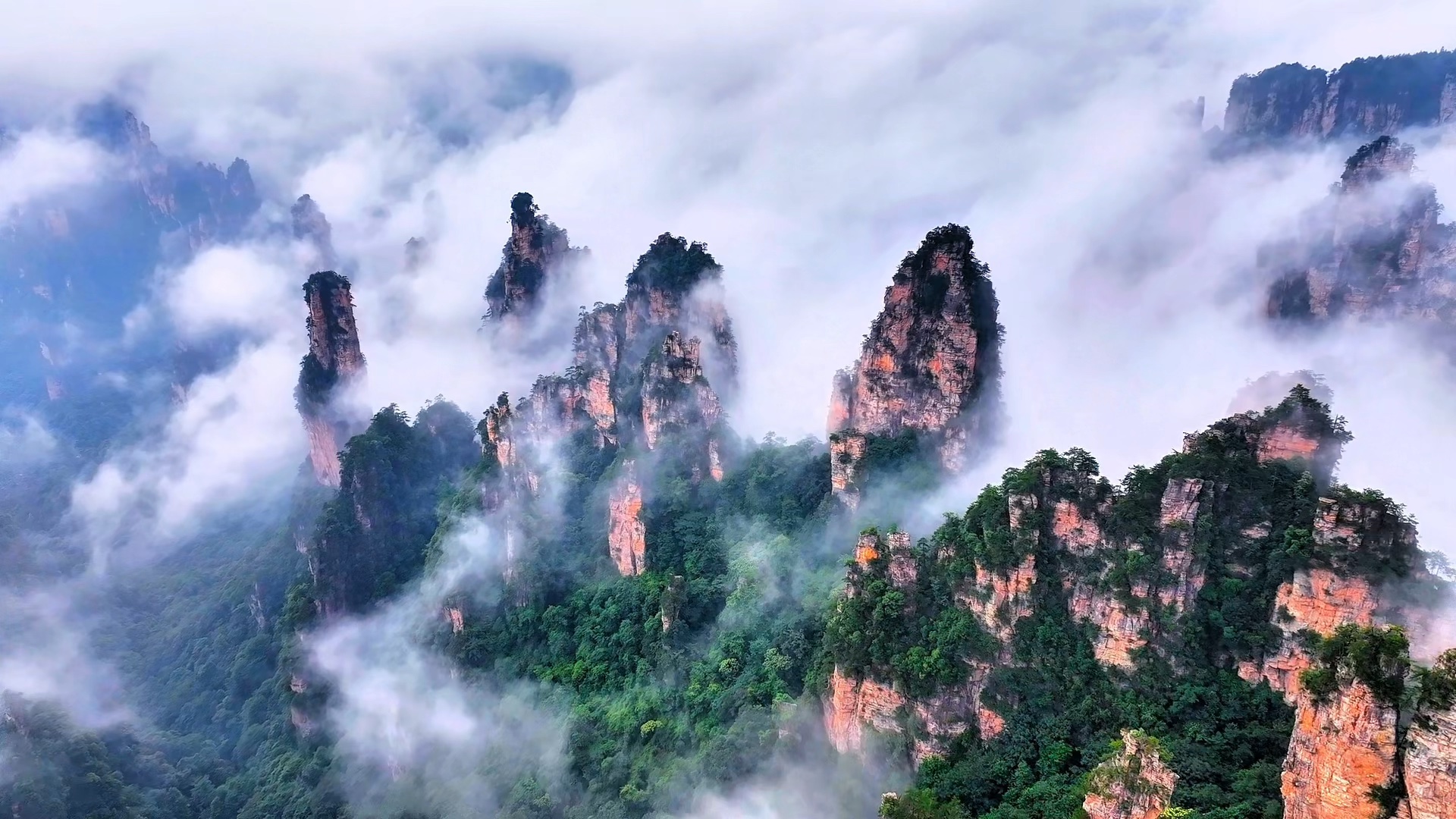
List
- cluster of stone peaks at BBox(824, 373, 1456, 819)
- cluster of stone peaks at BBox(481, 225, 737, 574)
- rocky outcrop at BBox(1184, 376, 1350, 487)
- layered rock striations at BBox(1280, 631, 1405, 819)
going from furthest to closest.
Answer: cluster of stone peaks at BBox(481, 225, 737, 574)
rocky outcrop at BBox(1184, 376, 1350, 487)
cluster of stone peaks at BBox(824, 373, 1456, 819)
layered rock striations at BBox(1280, 631, 1405, 819)

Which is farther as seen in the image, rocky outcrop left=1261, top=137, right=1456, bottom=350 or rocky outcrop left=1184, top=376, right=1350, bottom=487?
rocky outcrop left=1261, top=137, right=1456, bottom=350

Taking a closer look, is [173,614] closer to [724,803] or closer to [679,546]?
[679,546]

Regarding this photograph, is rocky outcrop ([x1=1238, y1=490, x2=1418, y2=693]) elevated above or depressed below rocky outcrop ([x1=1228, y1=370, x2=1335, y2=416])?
below

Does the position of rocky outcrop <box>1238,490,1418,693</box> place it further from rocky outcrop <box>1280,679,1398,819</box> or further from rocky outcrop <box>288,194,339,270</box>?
rocky outcrop <box>288,194,339,270</box>

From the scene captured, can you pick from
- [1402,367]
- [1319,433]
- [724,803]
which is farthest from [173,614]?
[1402,367]

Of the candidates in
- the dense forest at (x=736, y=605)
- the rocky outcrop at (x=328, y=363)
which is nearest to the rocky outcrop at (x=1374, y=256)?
the dense forest at (x=736, y=605)

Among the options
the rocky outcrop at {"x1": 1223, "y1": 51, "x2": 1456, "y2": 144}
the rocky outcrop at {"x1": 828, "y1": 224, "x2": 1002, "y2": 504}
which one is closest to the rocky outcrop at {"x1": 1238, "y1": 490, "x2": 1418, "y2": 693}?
the rocky outcrop at {"x1": 828, "y1": 224, "x2": 1002, "y2": 504}

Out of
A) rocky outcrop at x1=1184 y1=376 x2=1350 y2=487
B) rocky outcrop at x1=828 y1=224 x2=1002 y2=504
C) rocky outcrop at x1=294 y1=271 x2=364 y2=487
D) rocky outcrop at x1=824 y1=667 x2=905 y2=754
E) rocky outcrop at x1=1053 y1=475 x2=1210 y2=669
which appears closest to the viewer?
rocky outcrop at x1=1053 y1=475 x2=1210 y2=669
